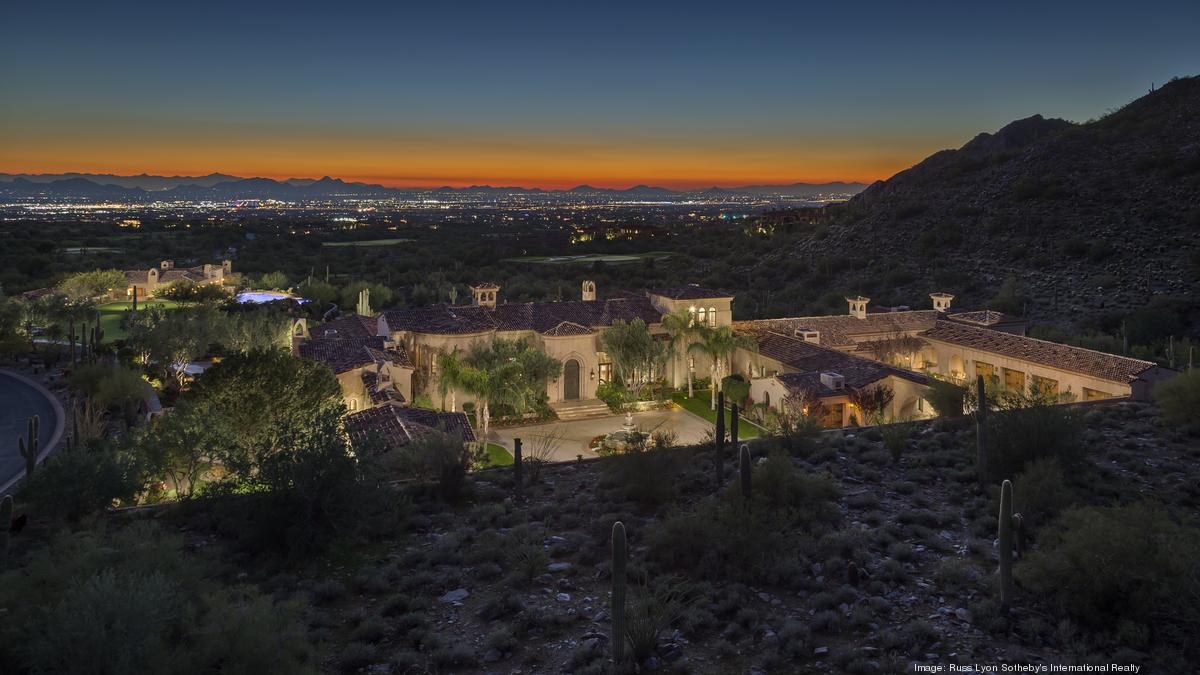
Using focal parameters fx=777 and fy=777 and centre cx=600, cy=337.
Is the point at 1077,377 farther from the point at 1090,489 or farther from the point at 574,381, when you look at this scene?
the point at 574,381

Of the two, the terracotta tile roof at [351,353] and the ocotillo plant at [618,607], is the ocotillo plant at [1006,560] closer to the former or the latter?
the ocotillo plant at [618,607]

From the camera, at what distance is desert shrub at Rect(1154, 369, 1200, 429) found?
20484 millimetres

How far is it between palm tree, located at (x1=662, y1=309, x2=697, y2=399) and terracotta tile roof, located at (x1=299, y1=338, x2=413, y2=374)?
11.2 meters

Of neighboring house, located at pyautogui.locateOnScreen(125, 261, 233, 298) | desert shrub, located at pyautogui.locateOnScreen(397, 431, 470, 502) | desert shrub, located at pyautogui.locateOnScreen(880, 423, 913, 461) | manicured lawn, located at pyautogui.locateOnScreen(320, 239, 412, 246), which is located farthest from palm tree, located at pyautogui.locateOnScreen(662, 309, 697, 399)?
manicured lawn, located at pyautogui.locateOnScreen(320, 239, 412, 246)

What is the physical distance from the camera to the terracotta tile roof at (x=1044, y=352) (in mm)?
27188

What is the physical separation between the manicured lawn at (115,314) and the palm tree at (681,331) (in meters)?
32.2

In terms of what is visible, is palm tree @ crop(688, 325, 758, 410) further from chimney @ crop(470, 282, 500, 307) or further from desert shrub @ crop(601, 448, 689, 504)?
desert shrub @ crop(601, 448, 689, 504)

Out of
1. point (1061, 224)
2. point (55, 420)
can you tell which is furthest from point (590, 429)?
point (1061, 224)

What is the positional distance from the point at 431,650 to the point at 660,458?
7.48 metres

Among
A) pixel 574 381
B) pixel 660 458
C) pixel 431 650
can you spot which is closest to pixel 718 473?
pixel 660 458

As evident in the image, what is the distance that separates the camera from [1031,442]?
16.7 m

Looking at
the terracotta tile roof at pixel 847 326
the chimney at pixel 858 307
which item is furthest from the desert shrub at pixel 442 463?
the chimney at pixel 858 307

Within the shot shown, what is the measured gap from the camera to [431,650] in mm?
10422

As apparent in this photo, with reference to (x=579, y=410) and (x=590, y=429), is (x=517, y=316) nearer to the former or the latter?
(x=579, y=410)
